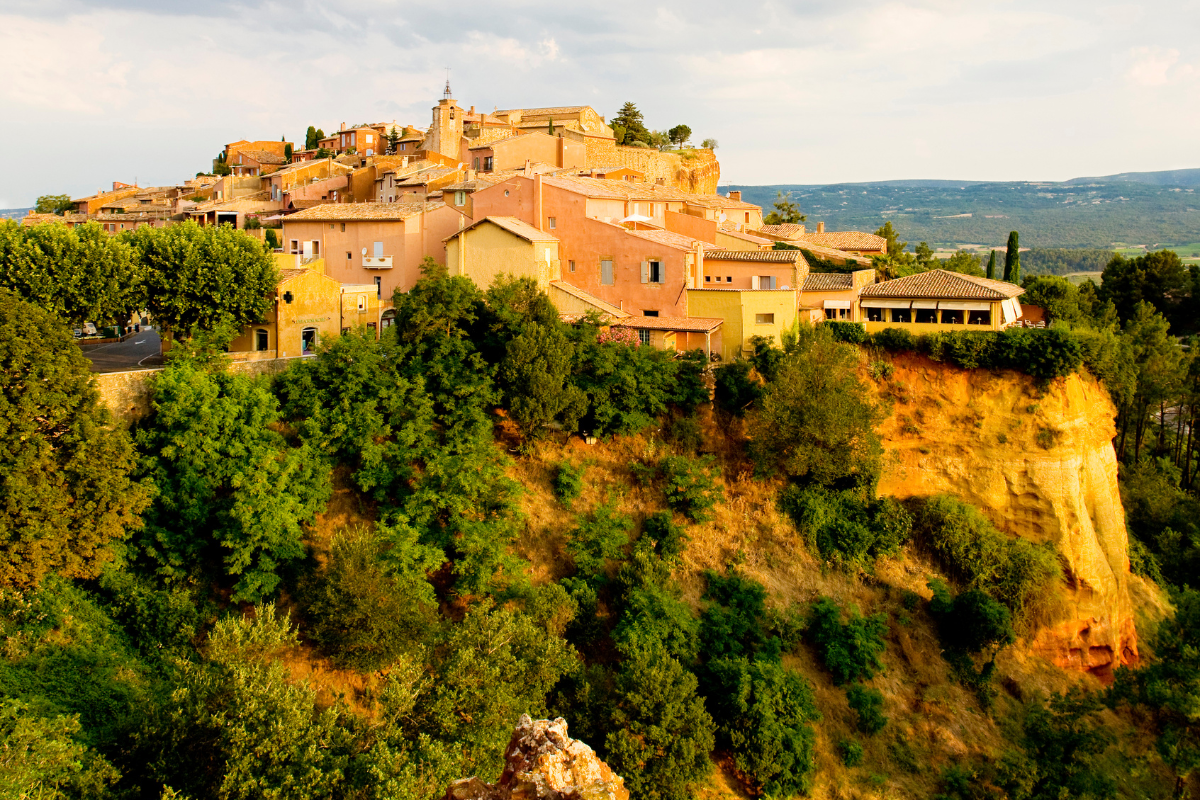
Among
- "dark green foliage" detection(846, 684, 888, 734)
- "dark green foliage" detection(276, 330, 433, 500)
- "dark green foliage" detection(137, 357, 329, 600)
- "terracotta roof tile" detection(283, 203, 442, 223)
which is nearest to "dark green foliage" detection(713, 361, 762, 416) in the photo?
"dark green foliage" detection(846, 684, 888, 734)

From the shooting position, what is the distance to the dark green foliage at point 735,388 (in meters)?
30.8

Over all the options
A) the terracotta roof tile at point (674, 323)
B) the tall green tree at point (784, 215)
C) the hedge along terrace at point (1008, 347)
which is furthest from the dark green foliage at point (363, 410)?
the tall green tree at point (784, 215)

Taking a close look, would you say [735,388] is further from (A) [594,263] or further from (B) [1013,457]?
(B) [1013,457]

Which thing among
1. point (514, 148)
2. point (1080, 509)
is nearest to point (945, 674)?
point (1080, 509)

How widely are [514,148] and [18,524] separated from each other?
121ft

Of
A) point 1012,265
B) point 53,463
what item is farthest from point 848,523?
point 1012,265

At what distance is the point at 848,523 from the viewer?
29281mm

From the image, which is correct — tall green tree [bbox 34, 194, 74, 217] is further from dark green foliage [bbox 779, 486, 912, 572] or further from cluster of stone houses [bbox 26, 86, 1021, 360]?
dark green foliage [bbox 779, 486, 912, 572]

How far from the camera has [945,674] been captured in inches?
1085

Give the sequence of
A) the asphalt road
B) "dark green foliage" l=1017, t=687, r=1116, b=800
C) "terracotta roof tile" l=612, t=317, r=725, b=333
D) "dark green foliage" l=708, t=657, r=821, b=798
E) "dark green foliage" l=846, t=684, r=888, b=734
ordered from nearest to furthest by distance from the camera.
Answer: "dark green foliage" l=1017, t=687, r=1116, b=800 → "dark green foliage" l=708, t=657, r=821, b=798 → "dark green foliage" l=846, t=684, r=888, b=734 → the asphalt road → "terracotta roof tile" l=612, t=317, r=725, b=333

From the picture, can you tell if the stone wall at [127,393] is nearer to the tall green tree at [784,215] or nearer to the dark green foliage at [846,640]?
the dark green foliage at [846,640]

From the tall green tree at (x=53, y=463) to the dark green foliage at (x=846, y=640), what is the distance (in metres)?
19.1

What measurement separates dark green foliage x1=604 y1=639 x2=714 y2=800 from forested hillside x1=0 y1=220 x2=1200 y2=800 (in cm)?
8

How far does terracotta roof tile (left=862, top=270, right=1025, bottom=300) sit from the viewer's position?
33.0m
